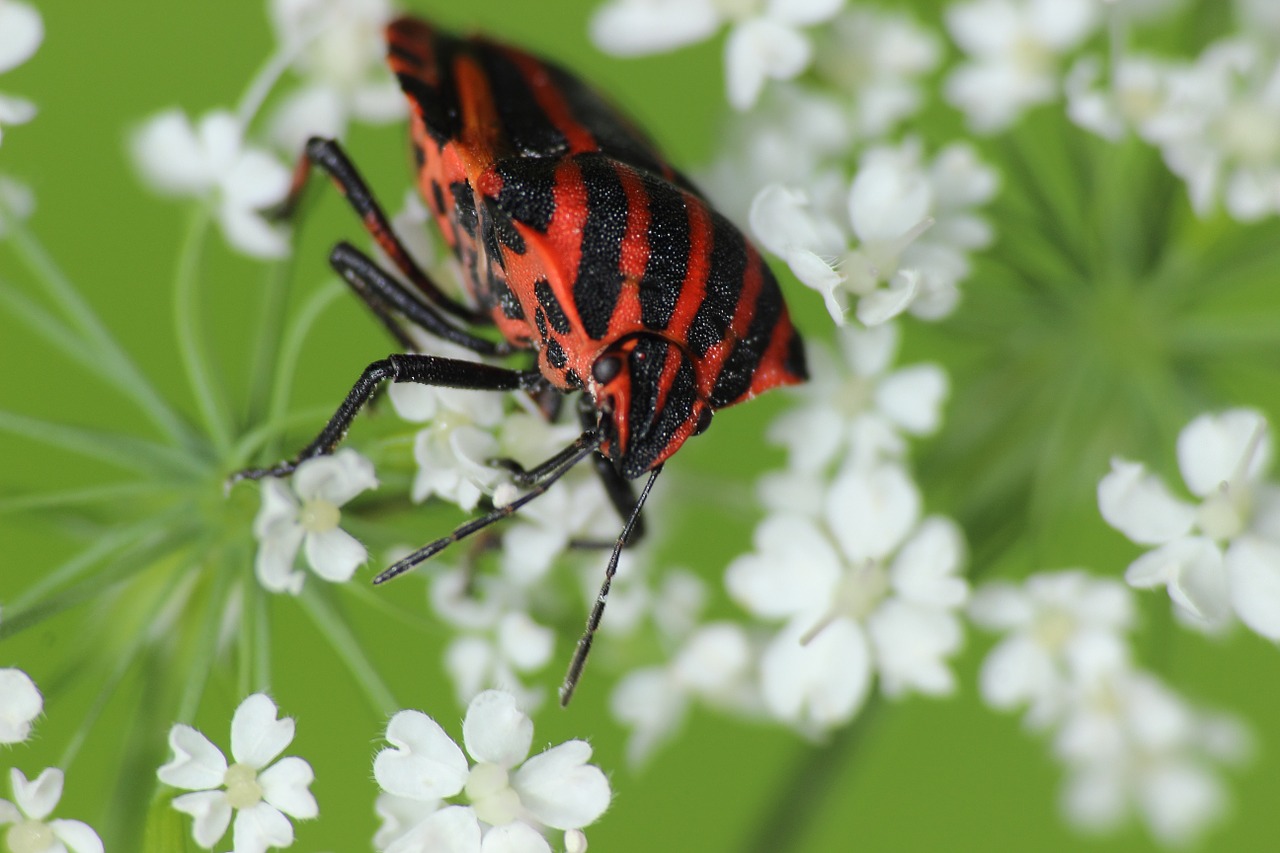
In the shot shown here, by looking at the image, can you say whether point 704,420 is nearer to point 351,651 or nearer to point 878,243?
point 878,243

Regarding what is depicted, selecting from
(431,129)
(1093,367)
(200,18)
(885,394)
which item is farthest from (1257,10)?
(200,18)

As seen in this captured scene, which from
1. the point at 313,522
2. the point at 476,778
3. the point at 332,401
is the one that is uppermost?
the point at 332,401

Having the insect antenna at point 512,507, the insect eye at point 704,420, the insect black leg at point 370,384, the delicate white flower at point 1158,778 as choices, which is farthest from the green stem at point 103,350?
the delicate white flower at point 1158,778

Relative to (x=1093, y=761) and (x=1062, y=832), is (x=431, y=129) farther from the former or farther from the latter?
(x=1062, y=832)

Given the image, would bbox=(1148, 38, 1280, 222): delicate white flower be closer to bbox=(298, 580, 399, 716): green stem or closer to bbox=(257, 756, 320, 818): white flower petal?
bbox=(298, 580, 399, 716): green stem

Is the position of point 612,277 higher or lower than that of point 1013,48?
lower

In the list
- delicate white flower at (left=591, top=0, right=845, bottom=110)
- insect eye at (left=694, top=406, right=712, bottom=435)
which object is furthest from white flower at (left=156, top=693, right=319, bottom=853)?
delicate white flower at (left=591, top=0, right=845, bottom=110)

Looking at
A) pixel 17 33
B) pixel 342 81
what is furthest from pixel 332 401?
pixel 17 33
